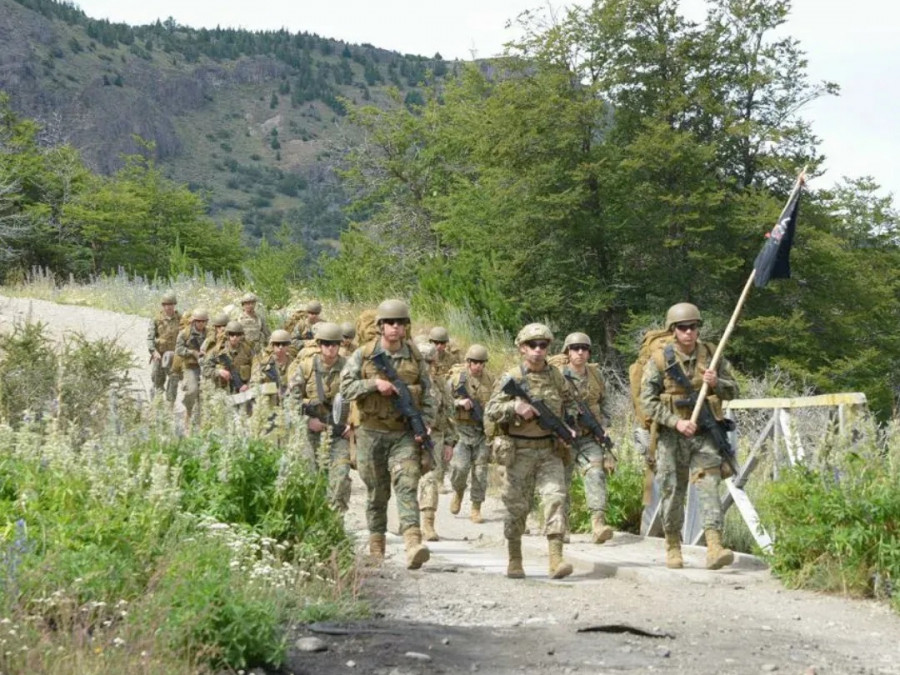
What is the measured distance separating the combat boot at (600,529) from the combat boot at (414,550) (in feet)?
8.32

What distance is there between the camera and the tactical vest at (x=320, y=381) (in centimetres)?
1277

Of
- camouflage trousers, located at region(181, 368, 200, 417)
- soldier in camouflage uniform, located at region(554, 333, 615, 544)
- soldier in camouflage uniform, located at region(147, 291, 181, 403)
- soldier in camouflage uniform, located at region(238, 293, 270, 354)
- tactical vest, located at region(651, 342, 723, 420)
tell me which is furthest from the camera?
soldier in camouflage uniform, located at region(147, 291, 181, 403)

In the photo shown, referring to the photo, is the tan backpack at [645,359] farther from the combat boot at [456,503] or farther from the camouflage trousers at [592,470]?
the combat boot at [456,503]

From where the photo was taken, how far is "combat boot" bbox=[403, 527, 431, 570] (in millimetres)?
10008

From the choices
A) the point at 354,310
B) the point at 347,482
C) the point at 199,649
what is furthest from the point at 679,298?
the point at 199,649

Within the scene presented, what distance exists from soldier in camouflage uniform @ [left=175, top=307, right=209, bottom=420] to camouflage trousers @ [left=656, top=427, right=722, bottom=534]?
34.1ft

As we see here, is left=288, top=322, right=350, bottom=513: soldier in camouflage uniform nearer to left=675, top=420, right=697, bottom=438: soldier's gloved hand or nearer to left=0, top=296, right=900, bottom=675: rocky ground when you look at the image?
left=0, top=296, right=900, bottom=675: rocky ground

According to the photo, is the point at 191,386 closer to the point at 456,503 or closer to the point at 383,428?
the point at 456,503

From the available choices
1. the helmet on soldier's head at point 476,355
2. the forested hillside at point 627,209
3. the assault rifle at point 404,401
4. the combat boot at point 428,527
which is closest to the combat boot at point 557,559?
the assault rifle at point 404,401

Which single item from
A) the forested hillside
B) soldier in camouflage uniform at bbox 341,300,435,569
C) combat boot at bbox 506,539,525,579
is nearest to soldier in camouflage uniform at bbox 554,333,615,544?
soldier in camouflage uniform at bbox 341,300,435,569

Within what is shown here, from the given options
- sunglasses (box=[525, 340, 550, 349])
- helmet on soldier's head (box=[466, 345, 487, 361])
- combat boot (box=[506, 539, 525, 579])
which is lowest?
combat boot (box=[506, 539, 525, 579])

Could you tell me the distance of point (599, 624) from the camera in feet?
25.7

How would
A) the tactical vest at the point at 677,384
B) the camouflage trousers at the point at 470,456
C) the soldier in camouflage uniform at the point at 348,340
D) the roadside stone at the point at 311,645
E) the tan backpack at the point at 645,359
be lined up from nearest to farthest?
the roadside stone at the point at 311,645
the tactical vest at the point at 677,384
the tan backpack at the point at 645,359
the camouflage trousers at the point at 470,456
the soldier in camouflage uniform at the point at 348,340

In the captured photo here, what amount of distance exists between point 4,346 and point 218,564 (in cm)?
723
